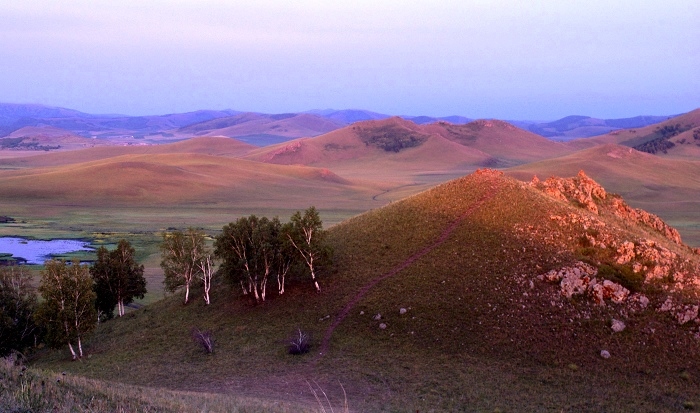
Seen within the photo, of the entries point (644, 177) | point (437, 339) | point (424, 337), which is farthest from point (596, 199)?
point (644, 177)

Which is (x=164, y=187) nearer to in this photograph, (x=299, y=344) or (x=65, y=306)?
(x=65, y=306)

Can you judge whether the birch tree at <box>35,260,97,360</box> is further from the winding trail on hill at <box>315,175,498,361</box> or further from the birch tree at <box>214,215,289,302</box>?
the winding trail on hill at <box>315,175,498,361</box>

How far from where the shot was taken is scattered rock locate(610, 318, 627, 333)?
29.6m

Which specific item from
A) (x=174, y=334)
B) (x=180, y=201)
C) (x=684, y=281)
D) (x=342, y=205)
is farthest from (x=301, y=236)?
(x=180, y=201)

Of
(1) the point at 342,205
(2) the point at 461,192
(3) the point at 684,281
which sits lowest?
(1) the point at 342,205

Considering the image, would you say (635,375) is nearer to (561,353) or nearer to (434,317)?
(561,353)

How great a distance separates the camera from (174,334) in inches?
1437

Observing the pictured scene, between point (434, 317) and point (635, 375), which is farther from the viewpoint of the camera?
point (434, 317)

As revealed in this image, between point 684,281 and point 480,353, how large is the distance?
14.4m

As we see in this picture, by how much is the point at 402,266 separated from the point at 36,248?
6382cm

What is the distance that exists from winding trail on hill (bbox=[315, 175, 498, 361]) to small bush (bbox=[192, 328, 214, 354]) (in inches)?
275

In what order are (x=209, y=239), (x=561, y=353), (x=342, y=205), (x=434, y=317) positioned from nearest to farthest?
(x=561, y=353), (x=434, y=317), (x=209, y=239), (x=342, y=205)

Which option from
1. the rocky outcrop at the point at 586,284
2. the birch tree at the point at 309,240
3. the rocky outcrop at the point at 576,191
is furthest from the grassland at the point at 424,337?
the rocky outcrop at the point at 576,191

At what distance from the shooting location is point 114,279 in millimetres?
43688
